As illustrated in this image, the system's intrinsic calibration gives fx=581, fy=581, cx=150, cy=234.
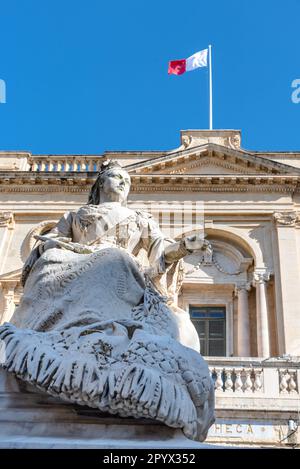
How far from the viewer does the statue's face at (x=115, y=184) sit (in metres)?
4.93

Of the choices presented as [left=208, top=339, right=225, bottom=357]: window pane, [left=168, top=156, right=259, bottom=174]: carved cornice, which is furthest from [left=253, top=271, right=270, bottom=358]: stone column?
[left=168, top=156, right=259, bottom=174]: carved cornice

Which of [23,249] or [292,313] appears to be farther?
[23,249]

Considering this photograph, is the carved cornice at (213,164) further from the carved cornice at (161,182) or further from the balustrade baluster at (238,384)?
the balustrade baluster at (238,384)

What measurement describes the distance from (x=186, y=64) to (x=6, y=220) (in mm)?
11213

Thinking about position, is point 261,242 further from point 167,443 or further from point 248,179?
point 167,443

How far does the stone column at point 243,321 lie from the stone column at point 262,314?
0.39m

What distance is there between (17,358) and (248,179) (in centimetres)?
1996

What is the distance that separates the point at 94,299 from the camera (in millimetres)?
3551

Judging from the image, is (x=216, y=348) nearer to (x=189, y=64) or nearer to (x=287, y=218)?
(x=287, y=218)

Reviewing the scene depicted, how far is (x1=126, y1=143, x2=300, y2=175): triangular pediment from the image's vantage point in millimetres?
22250

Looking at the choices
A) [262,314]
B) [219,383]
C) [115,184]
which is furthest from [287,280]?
[115,184]

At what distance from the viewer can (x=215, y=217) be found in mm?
21953
